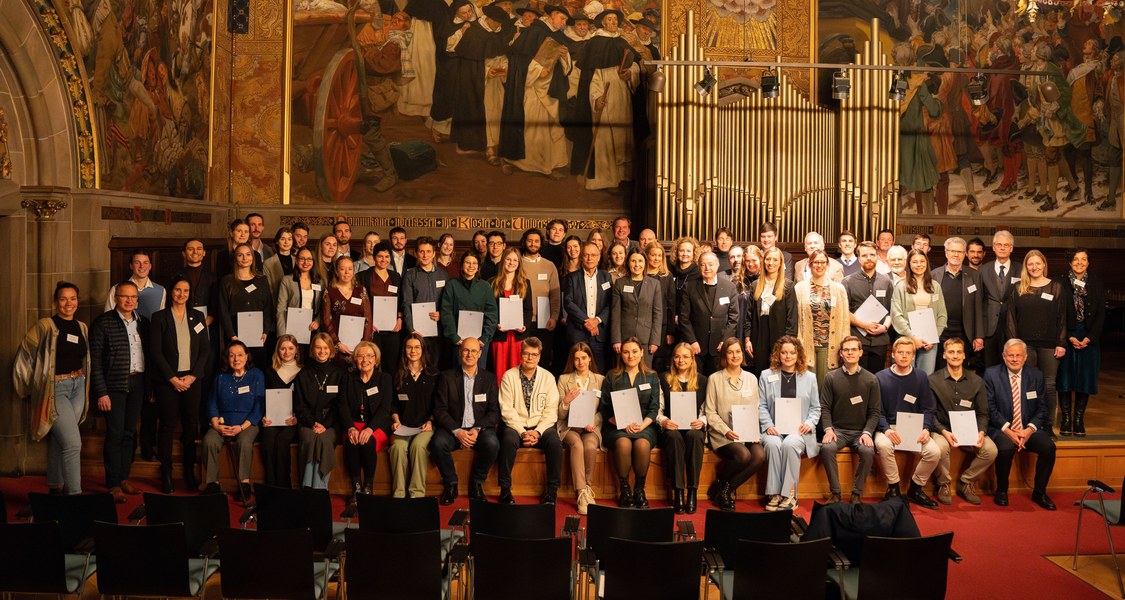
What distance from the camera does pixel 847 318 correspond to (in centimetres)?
812

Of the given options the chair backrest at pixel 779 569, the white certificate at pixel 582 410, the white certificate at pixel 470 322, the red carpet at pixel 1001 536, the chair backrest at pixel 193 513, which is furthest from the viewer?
the white certificate at pixel 470 322

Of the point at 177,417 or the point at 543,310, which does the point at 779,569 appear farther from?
the point at 177,417

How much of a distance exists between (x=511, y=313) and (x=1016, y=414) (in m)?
4.19

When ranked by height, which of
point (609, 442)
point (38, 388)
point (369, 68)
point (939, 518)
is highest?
point (369, 68)

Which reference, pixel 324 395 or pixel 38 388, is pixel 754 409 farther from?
pixel 38 388

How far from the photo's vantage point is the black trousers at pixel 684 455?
7.27m

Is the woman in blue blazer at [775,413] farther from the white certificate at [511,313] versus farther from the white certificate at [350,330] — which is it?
the white certificate at [350,330]

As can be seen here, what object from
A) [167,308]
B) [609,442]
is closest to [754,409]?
[609,442]

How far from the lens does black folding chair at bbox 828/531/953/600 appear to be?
455 cm

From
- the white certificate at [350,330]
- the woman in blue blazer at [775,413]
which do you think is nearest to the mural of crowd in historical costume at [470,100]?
the white certificate at [350,330]

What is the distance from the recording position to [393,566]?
4590 millimetres

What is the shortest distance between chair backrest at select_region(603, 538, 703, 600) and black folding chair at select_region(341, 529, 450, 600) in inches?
33.2

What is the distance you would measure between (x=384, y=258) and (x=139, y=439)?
2.51 m

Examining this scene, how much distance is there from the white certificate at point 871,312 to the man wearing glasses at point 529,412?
9.27 ft
